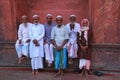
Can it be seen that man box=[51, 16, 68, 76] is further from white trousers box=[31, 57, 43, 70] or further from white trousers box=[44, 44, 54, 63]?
white trousers box=[31, 57, 43, 70]

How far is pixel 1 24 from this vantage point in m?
7.65

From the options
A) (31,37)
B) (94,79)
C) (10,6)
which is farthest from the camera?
(10,6)

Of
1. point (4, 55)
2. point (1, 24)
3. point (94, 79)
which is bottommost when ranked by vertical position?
point (94, 79)

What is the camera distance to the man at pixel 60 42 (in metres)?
6.77

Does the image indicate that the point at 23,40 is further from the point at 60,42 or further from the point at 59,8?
the point at 59,8

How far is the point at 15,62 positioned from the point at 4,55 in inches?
16.9

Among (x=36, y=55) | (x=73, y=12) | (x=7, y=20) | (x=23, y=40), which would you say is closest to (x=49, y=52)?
(x=36, y=55)

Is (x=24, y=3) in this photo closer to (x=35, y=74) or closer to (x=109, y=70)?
(x=35, y=74)

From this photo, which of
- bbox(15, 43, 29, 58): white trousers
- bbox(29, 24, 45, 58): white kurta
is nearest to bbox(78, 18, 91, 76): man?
bbox(29, 24, 45, 58): white kurta

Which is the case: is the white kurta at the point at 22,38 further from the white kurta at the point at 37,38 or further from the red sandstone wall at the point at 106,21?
the red sandstone wall at the point at 106,21

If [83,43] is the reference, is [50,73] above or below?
below

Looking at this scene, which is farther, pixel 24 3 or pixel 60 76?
pixel 24 3

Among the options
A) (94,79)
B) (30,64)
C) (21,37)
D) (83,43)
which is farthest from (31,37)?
(94,79)

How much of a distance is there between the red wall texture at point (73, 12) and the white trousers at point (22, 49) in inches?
23.4
